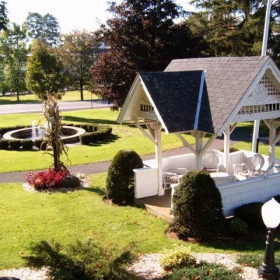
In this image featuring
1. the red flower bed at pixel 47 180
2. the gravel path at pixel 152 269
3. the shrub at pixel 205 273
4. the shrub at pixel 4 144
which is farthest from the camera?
the shrub at pixel 4 144

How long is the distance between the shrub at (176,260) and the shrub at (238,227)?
2460 millimetres

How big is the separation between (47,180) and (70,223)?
4.17m

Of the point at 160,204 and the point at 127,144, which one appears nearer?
the point at 160,204

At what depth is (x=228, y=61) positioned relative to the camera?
12812 mm

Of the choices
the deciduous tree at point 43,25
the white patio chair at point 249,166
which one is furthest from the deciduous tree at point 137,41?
the deciduous tree at point 43,25

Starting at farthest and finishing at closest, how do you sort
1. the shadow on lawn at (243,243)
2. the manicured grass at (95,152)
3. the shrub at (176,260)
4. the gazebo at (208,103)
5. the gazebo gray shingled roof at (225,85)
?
the manicured grass at (95,152), the gazebo at (208,103), the gazebo gray shingled roof at (225,85), the shadow on lawn at (243,243), the shrub at (176,260)

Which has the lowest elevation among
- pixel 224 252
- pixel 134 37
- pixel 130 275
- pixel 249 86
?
pixel 224 252

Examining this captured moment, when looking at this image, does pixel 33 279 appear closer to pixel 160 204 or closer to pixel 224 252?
pixel 224 252

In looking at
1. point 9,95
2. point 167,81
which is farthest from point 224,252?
point 9,95

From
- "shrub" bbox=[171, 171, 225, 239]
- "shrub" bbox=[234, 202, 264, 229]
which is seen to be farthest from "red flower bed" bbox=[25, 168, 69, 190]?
"shrub" bbox=[234, 202, 264, 229]

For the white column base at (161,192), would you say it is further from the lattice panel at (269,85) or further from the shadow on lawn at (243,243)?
the lattice panel at (269,85)

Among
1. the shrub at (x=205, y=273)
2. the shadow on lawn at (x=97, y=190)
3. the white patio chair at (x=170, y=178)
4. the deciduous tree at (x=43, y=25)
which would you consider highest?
the deciduous tree at (x=43, y=25)

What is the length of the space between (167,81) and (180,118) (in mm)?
1544

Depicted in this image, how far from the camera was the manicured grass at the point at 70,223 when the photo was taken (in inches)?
390
